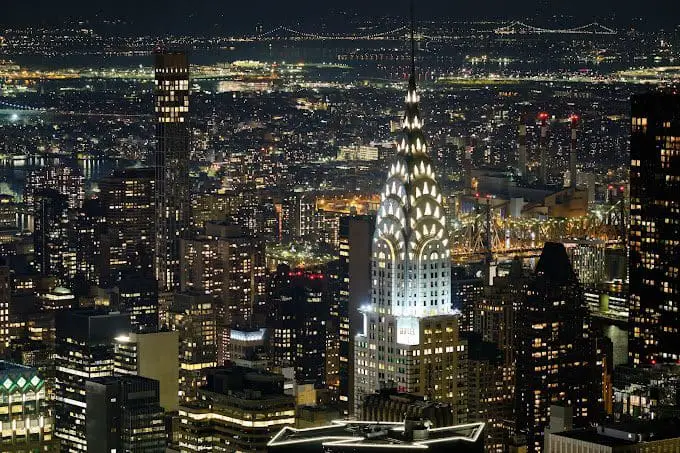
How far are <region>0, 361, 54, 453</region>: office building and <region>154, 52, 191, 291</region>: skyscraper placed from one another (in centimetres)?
2103

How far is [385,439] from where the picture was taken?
18.8 meters

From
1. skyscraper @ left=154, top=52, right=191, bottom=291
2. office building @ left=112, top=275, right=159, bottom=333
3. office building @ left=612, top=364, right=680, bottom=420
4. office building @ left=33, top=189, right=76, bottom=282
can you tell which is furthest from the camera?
skyscraper @ left=154, top=52, right=191, bottom=291

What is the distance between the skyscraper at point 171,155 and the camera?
47.1 meters

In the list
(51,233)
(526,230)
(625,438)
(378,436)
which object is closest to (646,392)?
(625,438)

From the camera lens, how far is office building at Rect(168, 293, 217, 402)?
109 feet

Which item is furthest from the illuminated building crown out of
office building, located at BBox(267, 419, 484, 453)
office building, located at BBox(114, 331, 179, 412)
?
office building, located at BBox(267, 419, 484, 453)

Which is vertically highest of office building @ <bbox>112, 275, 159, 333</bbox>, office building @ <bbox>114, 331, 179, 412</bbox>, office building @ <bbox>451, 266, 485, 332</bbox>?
office building @ <bbox>451, 266, 485, 332</bbox>

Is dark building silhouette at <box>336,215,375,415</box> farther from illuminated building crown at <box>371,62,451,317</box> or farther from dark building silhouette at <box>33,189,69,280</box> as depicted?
dark building silhouette at <box>33,189,69,280</box>

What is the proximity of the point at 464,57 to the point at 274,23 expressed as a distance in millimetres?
5218

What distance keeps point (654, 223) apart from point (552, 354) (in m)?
2.73

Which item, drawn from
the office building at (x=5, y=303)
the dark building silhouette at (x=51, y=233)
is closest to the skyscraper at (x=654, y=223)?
the office building at (x=5, y=303)

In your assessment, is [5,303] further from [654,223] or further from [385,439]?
[385,439]

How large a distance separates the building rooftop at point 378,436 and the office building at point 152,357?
12272 millimetres

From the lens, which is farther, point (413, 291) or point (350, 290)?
point (350, 290)
